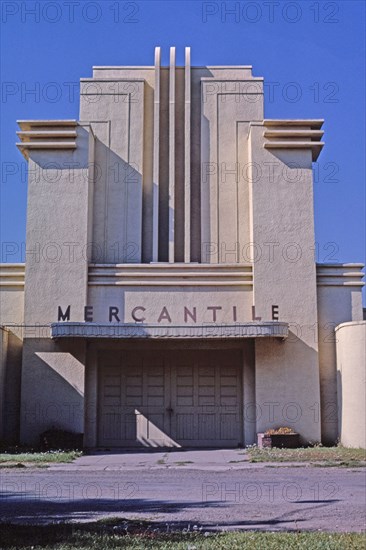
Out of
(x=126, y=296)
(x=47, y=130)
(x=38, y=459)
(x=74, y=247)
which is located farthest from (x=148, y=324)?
(x=47, y=130)

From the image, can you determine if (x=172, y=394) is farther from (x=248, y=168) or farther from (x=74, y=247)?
(x=248, y=168)

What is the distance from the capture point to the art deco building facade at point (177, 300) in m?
25.3

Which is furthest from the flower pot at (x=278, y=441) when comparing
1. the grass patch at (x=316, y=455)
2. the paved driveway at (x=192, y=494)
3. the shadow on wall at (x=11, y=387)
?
the shadow on wall at (x=11, y=387)

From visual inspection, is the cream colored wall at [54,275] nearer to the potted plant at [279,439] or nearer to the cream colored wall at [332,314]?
the potted plant at [279,439]

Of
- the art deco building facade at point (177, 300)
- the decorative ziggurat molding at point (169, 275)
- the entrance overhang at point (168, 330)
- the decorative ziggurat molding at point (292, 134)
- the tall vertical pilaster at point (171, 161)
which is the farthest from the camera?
the tall vertical pilaster at point (171, 161)

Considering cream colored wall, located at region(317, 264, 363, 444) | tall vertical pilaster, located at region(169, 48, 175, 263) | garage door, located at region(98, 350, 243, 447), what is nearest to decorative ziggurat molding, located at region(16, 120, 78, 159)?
tall vertical pilaster, located at region(169, 48, 175, 263)

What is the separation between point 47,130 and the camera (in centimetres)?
2670

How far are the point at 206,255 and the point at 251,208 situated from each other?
216 centimetres

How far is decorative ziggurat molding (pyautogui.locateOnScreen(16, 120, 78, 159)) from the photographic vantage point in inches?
1041

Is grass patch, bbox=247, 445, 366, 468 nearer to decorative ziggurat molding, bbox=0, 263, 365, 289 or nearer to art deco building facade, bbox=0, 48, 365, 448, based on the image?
art deco building facade, bbox=0, 48, 365, 448

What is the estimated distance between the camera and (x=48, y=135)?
2650cm

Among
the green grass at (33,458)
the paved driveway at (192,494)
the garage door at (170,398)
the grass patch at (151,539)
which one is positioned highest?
the garage door at (170,398)

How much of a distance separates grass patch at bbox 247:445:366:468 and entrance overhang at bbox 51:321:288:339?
341 centimetres

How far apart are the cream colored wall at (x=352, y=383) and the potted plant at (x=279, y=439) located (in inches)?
63.7
